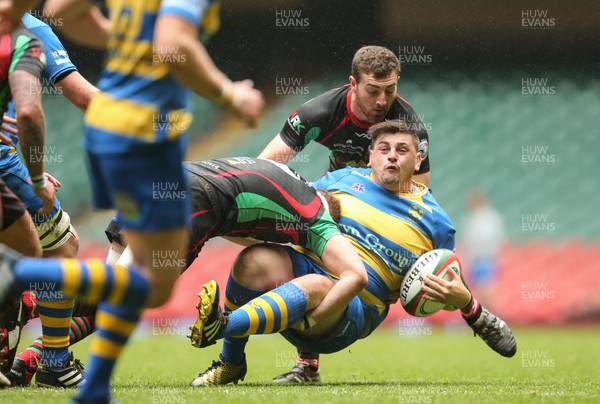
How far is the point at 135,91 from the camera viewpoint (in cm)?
301

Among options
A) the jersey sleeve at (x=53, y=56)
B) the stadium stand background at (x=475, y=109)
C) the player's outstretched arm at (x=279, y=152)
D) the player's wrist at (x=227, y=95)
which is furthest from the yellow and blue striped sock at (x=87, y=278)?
the stadium stand background at (x=475, y=109)

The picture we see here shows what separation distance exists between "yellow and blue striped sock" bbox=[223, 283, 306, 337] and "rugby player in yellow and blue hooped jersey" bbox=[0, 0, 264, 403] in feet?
3.98

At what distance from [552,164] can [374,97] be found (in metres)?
9.00

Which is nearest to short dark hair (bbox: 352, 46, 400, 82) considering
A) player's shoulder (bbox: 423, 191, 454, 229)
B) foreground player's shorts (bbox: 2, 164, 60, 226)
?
player's shoulder (bbox: 423, 191, 454, 229)

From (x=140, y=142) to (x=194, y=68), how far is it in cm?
33

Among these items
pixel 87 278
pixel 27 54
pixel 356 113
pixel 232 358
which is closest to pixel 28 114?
pixel 27 54

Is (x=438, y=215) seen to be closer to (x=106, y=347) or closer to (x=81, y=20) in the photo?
(x=81, y=20)

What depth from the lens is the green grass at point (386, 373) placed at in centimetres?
392

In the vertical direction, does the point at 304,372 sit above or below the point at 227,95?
below

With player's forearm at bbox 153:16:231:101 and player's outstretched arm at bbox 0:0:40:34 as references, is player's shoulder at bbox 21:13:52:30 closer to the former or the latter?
player's outstretched arm at bbox 0:0:40:34

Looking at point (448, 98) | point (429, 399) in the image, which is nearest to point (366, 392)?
point (429, 399)

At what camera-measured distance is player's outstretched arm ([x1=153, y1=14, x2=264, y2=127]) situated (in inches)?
111

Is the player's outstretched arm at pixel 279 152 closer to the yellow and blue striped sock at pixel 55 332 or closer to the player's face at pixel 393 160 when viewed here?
the player's face at pixel 393 160

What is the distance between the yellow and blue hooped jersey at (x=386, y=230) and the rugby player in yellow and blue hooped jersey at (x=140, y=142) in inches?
75.7
